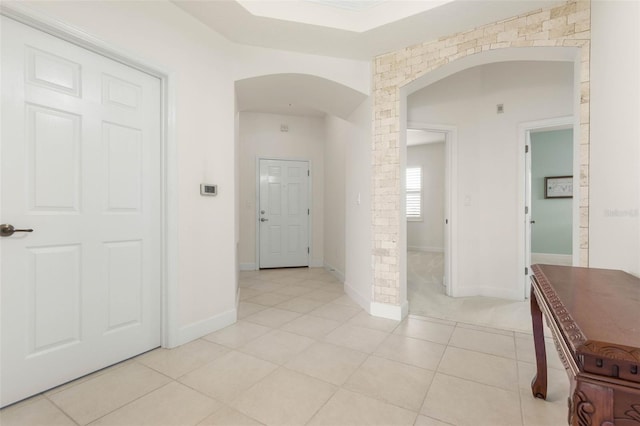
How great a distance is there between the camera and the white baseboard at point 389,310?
2.82m

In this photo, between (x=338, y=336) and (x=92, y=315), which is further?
(x=338, y=336)

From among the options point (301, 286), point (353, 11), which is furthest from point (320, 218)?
point (353, 11)

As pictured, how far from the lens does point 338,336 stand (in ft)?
8.02

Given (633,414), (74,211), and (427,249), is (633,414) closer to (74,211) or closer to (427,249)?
(74,211)

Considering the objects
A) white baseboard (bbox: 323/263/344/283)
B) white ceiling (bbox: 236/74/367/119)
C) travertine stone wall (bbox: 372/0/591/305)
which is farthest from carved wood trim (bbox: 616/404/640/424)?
white baseboard (bbox: 323/263/344/283)

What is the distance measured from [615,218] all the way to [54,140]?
3.27m

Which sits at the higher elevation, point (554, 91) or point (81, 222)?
point (554, 91)

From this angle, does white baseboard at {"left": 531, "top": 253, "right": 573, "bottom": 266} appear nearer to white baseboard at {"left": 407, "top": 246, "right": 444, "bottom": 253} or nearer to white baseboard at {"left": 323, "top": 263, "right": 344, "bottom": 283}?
white baseboard at {"left": 407, "top": 246, "right": 444, "bottom": 253}

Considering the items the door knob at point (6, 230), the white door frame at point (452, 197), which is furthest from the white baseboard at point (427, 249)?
the door knob at point (6, 230)

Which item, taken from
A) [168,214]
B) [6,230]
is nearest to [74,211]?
[6,230]

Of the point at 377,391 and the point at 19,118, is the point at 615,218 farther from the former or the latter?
the point at 19,118

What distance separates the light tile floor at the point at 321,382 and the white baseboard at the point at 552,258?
410 centimetres

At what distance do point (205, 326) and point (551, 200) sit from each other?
659 cm

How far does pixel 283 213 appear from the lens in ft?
17.4
